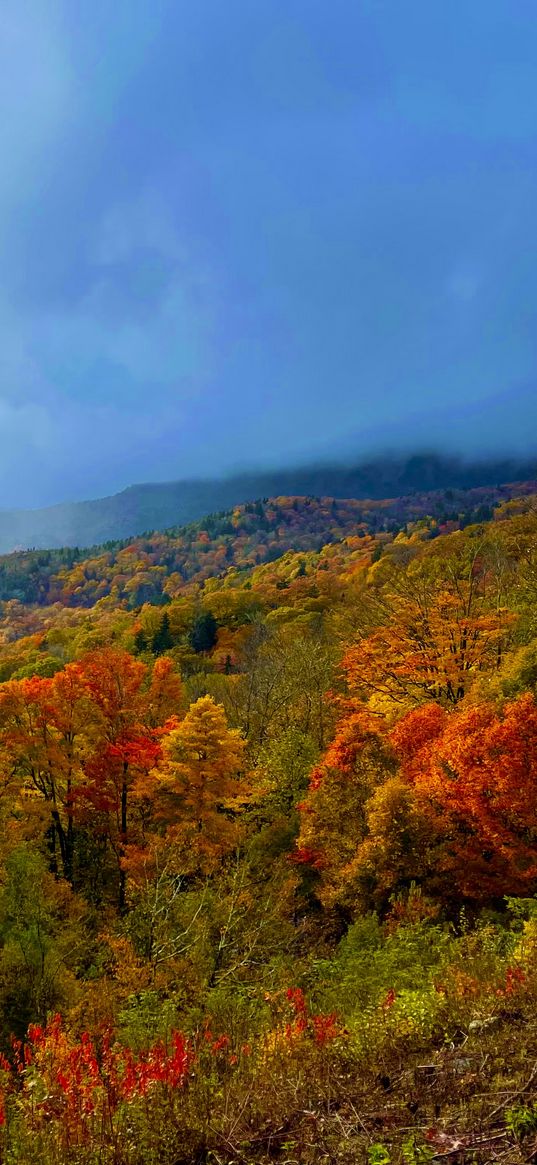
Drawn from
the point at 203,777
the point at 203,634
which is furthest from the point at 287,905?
the point at 203,634

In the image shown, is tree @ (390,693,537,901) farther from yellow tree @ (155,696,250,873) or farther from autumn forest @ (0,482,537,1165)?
yellow tree @ (155,696,250,873)

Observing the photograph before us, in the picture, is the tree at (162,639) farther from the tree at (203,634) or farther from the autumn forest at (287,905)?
the autumn forest at (287,905)

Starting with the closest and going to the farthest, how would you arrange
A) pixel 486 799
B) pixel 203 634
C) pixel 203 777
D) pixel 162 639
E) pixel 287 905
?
pixel 486 799 < pixel 287 905 < pixel 203 777 < pixel 162 639 < pixel 203 634

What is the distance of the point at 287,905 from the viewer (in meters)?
29.5

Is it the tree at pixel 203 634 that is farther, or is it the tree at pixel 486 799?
the tree at pixel 203 634

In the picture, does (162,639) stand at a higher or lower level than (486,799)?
lower

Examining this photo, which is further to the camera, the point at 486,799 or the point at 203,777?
the point at 203,777

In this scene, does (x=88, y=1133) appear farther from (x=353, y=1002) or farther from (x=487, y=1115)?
(x=353, y=1002)

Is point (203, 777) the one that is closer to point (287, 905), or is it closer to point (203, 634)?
point (287, 905)

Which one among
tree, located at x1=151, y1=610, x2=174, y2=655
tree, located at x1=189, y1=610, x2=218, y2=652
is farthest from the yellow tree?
tree, located at x1=189, y1=610, x2=218, y2=652

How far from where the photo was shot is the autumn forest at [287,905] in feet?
25.3

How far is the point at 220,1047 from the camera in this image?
10.3 m

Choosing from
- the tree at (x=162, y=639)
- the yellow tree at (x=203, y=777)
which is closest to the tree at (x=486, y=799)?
the yellow tree at (x=203, y=777)

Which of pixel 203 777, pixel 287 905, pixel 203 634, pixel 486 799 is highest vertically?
pixel 486 799
